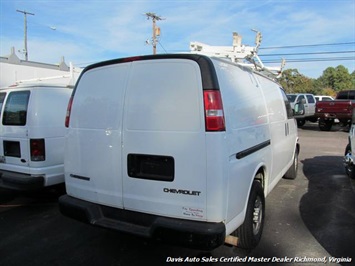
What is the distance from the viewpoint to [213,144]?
9.29 ft

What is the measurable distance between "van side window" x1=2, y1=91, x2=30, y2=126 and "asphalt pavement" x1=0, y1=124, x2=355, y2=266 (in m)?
1.39

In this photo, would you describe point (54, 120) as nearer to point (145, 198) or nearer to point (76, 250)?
point (76, 250)

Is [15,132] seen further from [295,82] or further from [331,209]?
[295,82]

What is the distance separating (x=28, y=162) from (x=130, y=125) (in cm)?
265

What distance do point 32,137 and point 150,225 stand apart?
2.85 meters

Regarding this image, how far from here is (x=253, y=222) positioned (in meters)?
3.77

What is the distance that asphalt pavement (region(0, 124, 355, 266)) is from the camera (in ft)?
11.8

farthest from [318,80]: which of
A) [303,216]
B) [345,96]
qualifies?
[303,216]

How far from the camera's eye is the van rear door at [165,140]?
2.91m

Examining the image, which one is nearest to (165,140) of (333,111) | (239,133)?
(239,133)

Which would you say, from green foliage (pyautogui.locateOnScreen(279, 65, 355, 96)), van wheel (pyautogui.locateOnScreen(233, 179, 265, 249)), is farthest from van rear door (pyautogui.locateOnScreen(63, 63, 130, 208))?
green foliage (pyautogui.locateOnScreen(279, 65, 355, 96))

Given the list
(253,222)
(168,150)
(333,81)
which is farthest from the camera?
(333,81)

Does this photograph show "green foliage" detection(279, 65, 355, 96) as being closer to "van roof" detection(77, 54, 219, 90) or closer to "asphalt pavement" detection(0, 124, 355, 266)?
"asphalt pavement" detection(0, 124, 355, 266)

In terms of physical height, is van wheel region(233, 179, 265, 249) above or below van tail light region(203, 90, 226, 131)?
below
